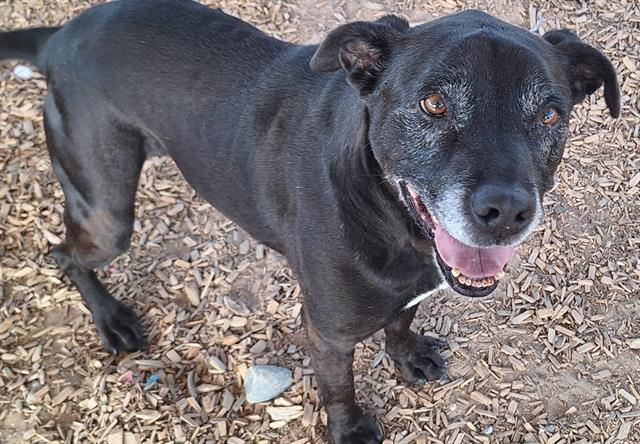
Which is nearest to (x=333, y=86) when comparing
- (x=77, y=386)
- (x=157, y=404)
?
(x=157, y=404)

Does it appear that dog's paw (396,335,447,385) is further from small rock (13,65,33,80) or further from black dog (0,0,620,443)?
small rock (13,65,33,80)

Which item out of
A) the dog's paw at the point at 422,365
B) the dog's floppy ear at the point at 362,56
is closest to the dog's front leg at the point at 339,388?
the dog's paw at the point at 422,365

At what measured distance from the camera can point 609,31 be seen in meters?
5.45

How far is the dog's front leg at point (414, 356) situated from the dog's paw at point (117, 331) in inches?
61.8

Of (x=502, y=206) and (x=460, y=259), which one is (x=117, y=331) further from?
(x=502, y=206)

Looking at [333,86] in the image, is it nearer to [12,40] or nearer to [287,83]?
[287,83]

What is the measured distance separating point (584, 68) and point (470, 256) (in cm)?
99

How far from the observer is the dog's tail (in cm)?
370

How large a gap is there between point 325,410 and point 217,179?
1.45m

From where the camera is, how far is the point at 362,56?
2.89m

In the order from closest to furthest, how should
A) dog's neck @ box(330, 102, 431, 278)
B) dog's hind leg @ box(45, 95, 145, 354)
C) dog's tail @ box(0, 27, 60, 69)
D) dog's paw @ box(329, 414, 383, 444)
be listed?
dog's neck @ box(330, 102, 431, 278)
dog's hind leg @ box(45, 95, 145, 354)
dog's tail @ box(0, 27, 60, 69)
dog's paw @ box(329, 414, 383, 444)

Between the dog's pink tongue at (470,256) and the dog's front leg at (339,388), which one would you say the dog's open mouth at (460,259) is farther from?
the dog's front leg at (339,388)

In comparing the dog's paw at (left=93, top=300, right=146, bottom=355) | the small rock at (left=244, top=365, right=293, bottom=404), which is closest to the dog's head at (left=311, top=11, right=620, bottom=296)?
the small rock at (left=244, top=365, right=293, bottom=404)

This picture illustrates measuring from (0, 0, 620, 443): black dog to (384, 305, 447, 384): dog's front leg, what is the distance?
0.04 ft
